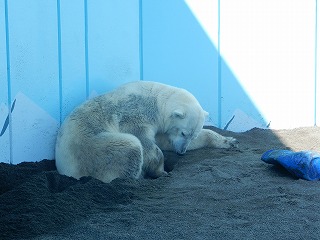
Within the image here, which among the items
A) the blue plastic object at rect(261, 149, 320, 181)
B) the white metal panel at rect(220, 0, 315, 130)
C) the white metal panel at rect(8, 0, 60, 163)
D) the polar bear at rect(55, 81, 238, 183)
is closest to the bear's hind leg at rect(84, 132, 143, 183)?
the polar bear at rect(55, 81, 238, 183)

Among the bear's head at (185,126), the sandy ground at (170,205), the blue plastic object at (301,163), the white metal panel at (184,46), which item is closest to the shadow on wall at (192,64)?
the white metal panel at (184,46)

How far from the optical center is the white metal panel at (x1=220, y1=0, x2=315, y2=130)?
4812 mm

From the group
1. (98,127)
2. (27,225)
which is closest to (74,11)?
(98,127)

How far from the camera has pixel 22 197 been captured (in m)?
2.83

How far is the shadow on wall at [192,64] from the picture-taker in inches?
180

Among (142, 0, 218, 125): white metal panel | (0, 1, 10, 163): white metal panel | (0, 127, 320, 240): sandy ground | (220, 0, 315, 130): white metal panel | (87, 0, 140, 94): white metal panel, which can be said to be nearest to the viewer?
(0, 127, 320, 240): sandy ground

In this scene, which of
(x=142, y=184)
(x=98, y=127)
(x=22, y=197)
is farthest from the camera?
(x=98, y=127)

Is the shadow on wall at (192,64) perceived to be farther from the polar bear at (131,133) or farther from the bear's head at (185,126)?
the bear's head at (185,126)

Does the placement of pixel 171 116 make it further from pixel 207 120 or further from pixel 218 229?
pixel 218 229

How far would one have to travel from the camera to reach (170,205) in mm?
2885

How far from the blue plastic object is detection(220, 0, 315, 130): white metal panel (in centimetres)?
135

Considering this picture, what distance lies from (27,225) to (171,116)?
6.19 ft

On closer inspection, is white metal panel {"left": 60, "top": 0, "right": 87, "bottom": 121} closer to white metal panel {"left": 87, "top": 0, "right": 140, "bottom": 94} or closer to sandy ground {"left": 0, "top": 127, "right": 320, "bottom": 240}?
white metal panel {"left": 87, "top": 0, "right": 140, "bottom": 94}

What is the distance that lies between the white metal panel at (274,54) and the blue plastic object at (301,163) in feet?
4.41
